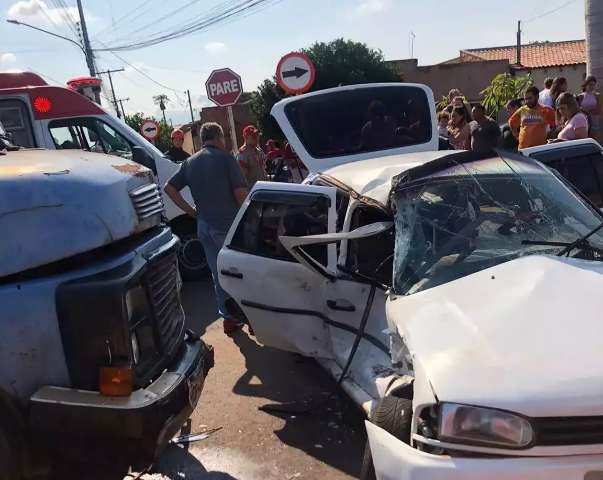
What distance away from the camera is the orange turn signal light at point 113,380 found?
8.54 ft

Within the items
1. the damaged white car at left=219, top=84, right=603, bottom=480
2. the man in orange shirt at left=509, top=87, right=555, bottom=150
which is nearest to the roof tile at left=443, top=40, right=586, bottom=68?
the man in orange shirt at left=509, top=87, right=555, bottom=150

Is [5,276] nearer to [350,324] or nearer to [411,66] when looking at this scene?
[350,324]

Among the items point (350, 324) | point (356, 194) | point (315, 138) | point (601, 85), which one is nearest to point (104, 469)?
point (350, 324)

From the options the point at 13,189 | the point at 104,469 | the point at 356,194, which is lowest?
the point at 104,469

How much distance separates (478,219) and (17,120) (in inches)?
227

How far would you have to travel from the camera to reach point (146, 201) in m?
3.28

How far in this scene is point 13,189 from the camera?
254 centimetres

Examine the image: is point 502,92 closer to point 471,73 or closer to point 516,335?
point 471,73

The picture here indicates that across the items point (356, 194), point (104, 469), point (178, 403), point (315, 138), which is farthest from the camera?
point (315, 138)

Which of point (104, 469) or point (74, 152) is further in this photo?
point (74, 152)

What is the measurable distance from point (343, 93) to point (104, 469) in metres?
4.04

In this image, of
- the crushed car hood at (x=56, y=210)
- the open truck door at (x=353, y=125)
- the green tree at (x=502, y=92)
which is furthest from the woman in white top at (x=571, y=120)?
the green tree at (x=502, y=92)

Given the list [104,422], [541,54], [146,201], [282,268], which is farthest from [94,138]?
[541,54]

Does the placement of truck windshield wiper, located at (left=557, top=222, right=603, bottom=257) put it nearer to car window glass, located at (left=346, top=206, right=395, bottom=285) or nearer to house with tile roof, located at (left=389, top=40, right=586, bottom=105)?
car window glass, located at (left=346, top=206, right=395, bottom=285)
